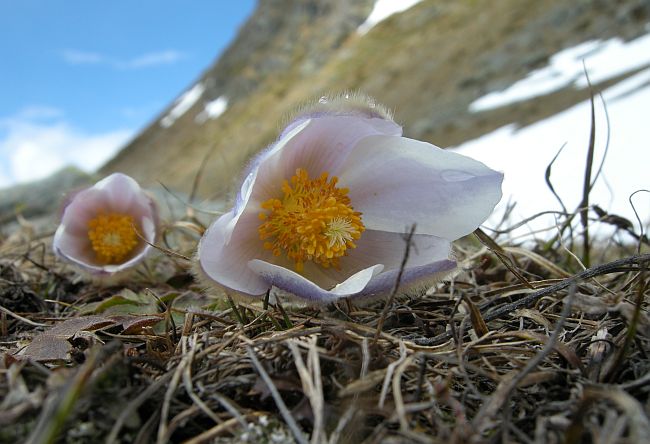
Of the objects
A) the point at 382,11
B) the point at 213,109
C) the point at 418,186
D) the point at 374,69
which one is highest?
the point at 213,109

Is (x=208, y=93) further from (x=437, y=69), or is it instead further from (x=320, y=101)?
(x=320, y=101)

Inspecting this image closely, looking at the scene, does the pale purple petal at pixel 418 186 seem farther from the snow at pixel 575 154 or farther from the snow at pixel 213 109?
the snow at pixel 213 109

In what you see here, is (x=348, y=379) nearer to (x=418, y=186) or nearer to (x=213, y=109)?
(x=418, y=186)

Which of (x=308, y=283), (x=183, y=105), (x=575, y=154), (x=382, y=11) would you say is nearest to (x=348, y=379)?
(x=308, y=283)

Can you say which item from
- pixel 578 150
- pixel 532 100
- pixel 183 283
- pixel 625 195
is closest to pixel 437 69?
→ pixel 532 100

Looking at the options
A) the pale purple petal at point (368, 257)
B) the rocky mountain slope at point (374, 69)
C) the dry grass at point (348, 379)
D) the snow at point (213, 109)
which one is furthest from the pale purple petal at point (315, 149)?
the snow at point (213, 109)

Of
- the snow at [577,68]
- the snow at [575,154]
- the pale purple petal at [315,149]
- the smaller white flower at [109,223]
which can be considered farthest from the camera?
the snow at [577,68]
